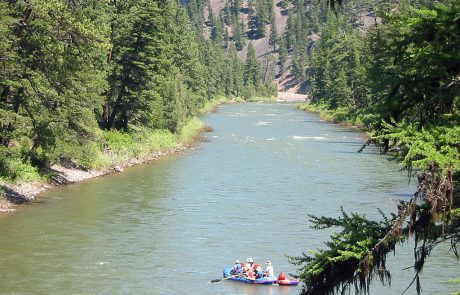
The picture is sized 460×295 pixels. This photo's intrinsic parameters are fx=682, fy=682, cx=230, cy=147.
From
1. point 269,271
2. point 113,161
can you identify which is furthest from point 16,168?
point 269,271

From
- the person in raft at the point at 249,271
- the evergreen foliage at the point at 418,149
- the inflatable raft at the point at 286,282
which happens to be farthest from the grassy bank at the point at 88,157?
the evergreen foliage at the point at 418,149

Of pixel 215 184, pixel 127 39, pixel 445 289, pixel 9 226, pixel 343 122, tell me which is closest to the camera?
pixel 445 289

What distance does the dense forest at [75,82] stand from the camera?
1383 inches

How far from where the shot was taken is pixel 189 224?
3462 cm

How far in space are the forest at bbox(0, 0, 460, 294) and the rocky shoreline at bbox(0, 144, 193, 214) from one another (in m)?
0.69

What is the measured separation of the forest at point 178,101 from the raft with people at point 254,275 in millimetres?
1143

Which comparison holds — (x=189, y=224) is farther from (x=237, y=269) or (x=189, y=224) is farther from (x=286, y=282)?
(x=286, y=282)

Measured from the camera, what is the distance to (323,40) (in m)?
156

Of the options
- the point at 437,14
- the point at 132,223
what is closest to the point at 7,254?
the point at 132,223

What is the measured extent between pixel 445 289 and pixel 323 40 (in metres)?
136

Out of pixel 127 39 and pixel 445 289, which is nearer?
pixel 445 289

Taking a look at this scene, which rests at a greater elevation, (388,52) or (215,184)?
(388,52)

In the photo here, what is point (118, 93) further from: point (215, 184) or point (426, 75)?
point (426, 75)

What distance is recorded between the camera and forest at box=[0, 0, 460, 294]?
9.31 meters
